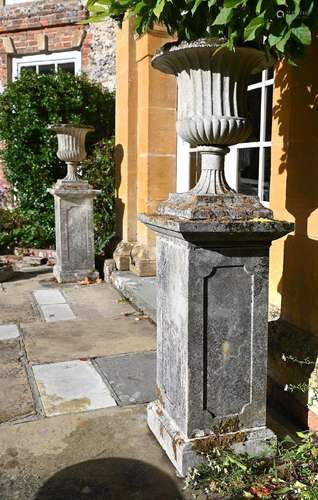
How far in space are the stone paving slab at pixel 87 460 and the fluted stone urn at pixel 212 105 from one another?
4.20ft

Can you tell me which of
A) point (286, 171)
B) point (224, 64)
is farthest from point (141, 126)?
point (224, 64)

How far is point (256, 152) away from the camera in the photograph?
460cm

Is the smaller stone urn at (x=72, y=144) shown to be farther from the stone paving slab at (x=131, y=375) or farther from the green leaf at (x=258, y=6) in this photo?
the green leaf at (x=258, y=6)

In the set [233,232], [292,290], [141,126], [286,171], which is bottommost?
[292,290]

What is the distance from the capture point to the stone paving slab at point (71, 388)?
3256 mm

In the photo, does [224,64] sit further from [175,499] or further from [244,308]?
[175,499]

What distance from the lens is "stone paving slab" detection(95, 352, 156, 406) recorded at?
3.40m

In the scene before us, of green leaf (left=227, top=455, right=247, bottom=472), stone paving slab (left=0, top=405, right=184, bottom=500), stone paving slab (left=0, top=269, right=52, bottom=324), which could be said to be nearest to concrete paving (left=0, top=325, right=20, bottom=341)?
stone paving slab (left=0, top=269, right=52, bottom=324)

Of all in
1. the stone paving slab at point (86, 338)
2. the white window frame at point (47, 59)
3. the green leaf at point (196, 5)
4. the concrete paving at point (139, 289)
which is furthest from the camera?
the white window frame at point (47, 59)

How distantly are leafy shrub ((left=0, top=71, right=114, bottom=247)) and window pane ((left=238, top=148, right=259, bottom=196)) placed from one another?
14.5ft

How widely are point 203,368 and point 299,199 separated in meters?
1.24

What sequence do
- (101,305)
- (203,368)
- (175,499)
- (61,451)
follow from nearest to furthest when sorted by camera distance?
1. (175,499)
2. (203,368)
3. (61,451)
4. (101,305)

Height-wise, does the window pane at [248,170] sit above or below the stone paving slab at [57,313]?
above

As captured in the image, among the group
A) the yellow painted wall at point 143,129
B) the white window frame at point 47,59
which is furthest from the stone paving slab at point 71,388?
the white window frame at point 47,59
